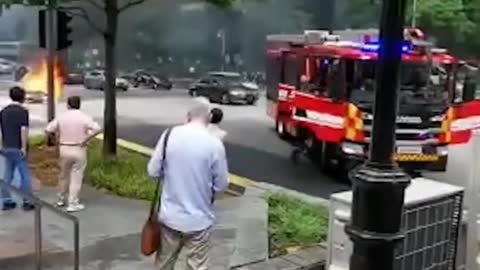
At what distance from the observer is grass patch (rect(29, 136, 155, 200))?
11.0 metres

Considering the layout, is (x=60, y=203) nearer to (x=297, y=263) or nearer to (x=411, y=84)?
(x=297, y=263)

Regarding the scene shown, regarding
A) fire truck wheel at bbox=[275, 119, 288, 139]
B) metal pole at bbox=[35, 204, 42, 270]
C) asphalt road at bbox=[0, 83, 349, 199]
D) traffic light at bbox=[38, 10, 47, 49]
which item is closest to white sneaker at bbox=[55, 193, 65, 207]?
asphalt road at bbox=[0, 83, 349, 199]

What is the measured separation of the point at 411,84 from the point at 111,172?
6.25 meters

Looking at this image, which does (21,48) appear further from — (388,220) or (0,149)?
(388,220)

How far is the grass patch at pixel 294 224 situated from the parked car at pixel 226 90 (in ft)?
91.0

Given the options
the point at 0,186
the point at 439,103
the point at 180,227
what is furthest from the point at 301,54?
the point at 180,227

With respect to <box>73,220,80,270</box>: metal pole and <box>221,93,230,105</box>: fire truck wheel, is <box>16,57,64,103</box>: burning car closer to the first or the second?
<box>221,93,230,105</box>: fire truck wheel

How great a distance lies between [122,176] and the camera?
38.8 feet

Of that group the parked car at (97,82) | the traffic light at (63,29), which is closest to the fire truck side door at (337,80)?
the traffic light at (63,29)

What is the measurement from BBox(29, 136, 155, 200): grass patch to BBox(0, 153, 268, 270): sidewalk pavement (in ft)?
0.88

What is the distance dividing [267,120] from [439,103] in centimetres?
1418

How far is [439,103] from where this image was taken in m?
14.9

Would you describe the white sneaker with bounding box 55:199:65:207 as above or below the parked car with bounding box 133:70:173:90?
above

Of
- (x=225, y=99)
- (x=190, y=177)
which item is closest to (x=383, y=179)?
(x=190, y=177)
